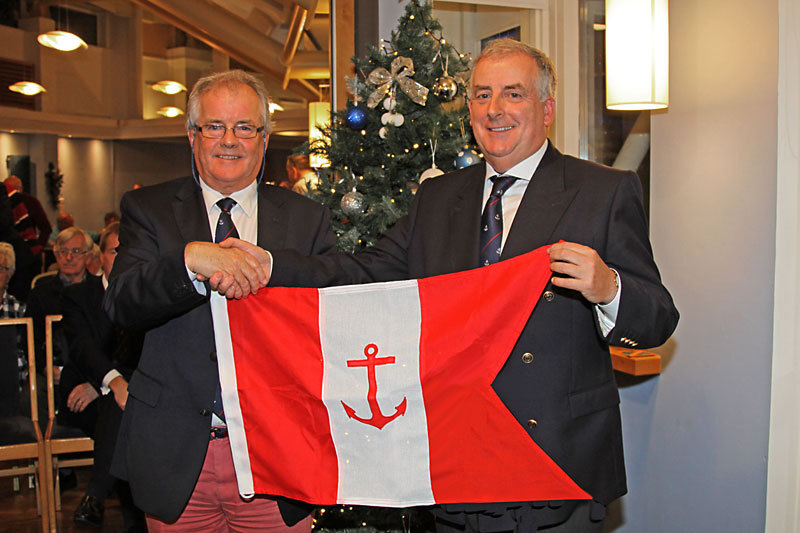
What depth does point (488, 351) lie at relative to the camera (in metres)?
1.86

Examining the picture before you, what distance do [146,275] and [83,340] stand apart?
2.61 metres

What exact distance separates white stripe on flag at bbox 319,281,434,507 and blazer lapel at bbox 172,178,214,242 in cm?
41

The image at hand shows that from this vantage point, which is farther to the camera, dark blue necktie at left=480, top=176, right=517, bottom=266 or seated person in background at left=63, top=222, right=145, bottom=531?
seated person in background at left=63, top=222, right=145, bottom=531

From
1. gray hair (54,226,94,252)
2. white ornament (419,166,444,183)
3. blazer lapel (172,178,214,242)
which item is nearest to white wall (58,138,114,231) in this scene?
gray hair (54,226,94,252)

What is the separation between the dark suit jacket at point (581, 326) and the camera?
1.80 metres

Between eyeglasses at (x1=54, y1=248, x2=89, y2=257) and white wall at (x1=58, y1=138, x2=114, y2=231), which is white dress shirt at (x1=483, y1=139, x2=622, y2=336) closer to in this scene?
eyeglasses at (x1=54, y1=248, x2=89, y2=257)

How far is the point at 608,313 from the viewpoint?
5.74ft

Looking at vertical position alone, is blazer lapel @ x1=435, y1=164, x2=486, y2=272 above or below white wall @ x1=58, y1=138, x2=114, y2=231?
below

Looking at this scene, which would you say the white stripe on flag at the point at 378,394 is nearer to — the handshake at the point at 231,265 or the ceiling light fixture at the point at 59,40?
the handshake at the point at 231,265

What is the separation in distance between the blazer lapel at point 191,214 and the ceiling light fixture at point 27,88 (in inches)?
418

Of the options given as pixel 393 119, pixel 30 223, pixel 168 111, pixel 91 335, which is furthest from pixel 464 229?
pixel 168 111

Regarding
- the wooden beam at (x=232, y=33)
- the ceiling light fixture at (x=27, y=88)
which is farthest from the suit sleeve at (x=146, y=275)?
the ceiling light fixture at (x=27, y=88)

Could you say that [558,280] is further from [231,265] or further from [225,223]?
[225,223]

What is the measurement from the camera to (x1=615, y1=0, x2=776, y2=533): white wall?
284cm
